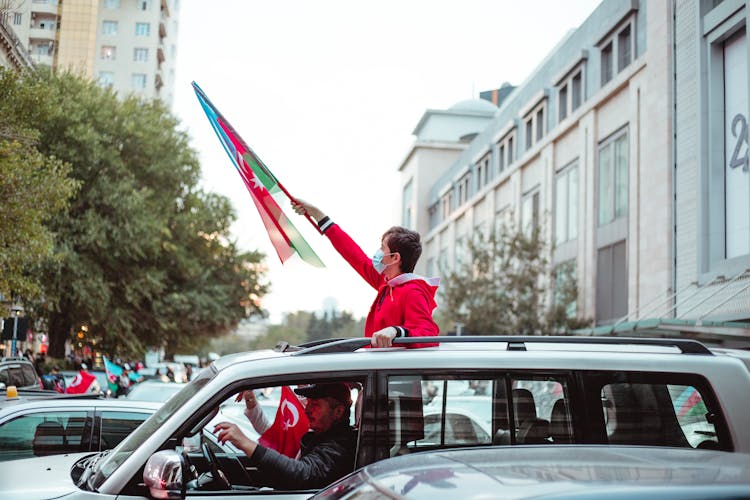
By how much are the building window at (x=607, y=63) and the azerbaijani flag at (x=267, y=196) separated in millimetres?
29611

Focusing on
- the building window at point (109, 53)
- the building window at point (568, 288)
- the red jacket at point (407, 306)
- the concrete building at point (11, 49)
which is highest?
the building window at point (109, 53)

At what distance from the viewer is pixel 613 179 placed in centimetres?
3369

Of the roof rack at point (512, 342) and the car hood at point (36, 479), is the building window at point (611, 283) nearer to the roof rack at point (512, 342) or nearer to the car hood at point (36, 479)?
the roof rack at point (512, 342)

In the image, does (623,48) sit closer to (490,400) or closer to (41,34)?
(41,34)

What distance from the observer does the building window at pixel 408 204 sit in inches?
3357

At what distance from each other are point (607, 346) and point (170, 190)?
32.5 m

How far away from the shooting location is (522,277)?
127 feet

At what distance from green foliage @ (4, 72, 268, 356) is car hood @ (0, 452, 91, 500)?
25.2m

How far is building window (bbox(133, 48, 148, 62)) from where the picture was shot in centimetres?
7769

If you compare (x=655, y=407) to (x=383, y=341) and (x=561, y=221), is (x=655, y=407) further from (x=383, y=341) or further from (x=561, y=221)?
(x=561, y=221)

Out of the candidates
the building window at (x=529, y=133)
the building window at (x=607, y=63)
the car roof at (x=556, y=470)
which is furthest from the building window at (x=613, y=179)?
the car roof at (x=556, y=470)

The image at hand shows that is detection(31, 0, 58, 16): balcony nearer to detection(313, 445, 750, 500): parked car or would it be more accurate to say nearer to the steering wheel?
the steering wheel

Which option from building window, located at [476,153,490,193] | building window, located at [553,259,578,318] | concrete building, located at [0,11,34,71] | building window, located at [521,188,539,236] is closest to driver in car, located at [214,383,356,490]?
concrete building, located at [0,11,34,71]

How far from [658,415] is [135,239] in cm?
2946
